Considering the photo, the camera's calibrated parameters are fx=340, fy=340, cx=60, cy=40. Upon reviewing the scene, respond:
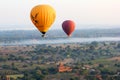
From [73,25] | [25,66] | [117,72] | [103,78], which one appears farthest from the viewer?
[25,66]

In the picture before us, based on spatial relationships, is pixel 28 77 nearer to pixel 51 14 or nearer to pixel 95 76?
pixel 95 76

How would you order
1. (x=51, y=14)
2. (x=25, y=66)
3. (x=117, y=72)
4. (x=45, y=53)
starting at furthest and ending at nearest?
1. (x=45, y=53)
2. (x=25, y=66)
3. (x=117, y=72)
4. (x=51, y=14)

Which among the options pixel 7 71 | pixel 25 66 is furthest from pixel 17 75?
pixel 25 66

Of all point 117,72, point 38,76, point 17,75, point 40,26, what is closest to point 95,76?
point 117,72

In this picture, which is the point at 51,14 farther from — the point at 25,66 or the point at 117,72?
the point at 25,66

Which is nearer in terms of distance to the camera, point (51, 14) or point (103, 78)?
point (51, 14)

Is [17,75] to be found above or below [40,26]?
below
